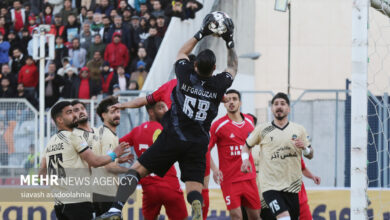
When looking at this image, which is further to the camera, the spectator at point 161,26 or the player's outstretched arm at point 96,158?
the spectator at point 161,26

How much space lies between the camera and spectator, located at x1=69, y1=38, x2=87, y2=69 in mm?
18719

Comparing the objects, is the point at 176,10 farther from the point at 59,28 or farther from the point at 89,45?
the point at 59,28

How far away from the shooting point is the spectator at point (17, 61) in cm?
1905

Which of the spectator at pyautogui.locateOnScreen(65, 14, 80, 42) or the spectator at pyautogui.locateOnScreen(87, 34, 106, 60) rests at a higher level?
the spectator at pyautogui.locateOnScreen(65, 14, 80, 42)

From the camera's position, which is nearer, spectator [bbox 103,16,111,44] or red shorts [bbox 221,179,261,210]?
red shorts [bbox 221,179,261,210]

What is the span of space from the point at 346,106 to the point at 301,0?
11.6 m

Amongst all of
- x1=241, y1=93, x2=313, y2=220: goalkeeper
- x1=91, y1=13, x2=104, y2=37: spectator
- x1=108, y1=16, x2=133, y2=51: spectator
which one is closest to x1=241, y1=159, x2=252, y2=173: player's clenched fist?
x1=241, y1=93, x2=313, y2=220: goalkeeper

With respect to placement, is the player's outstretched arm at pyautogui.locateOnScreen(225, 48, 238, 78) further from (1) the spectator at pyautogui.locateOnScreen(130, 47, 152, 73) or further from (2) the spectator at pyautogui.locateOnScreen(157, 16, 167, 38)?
(2) the spectator at pyautogui.locateOnScreen(157, 16, 167, 38)

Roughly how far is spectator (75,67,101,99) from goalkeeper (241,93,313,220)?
7.32 metres

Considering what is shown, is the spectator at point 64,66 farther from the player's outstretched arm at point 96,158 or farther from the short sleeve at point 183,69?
the short sleeve at point 183,69

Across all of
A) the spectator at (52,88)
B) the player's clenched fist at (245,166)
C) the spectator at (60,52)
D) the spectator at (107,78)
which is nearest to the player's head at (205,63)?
the player's clenched fist at (245,166)

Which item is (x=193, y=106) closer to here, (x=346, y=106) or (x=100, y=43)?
(x=346, y=106)

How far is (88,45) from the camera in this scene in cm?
1888

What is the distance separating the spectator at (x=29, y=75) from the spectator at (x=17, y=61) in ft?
1.80
